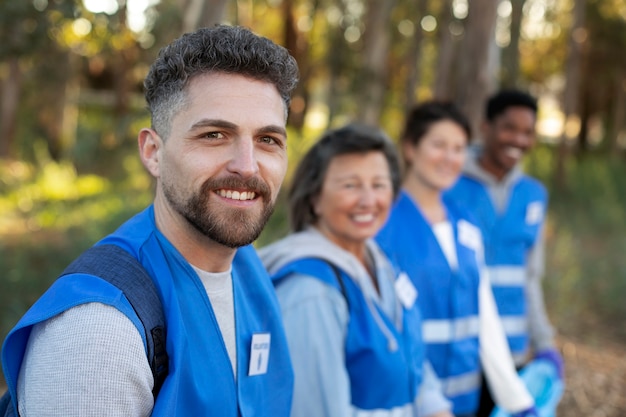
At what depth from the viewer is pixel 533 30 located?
73.4 ft

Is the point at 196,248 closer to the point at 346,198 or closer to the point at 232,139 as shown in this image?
the point at 232,139

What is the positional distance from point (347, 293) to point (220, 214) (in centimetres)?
79

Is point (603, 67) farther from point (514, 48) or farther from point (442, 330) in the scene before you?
point (442, 330)

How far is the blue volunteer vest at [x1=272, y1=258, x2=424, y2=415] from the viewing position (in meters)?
2.23

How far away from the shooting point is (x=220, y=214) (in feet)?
5.24

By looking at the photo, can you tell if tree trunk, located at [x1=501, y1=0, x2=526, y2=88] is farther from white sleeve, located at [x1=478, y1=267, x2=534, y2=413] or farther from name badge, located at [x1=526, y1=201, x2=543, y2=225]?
white sleeve, located at [x1=478, y1=267, x2=534, y2=413]

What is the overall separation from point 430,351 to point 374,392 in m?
0.87

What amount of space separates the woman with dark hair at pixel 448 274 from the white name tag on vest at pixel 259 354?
131 cm

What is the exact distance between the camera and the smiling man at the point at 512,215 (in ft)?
12.8

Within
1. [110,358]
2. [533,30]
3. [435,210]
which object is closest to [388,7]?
[435,210]

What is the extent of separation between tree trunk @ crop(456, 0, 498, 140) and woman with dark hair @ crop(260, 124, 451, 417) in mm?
3288

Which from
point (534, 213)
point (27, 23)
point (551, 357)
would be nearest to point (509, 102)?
point (534, 213)

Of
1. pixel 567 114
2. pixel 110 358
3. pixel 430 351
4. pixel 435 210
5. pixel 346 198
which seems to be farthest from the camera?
pixel 567 114

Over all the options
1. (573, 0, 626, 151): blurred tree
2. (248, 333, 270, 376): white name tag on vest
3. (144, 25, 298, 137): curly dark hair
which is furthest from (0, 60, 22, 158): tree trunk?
(248, 333, 270, 376): white name tag on vest
